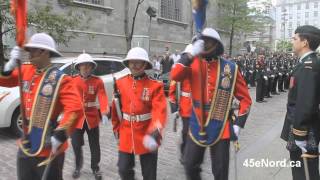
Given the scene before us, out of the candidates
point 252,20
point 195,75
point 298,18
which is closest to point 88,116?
point 195,75

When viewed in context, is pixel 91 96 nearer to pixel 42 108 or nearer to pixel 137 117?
pixel 137 117

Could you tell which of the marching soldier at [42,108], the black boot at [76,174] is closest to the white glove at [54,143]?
the marching soldier at [42,108]

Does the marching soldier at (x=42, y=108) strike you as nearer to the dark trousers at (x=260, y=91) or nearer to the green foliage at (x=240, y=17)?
the dark trousers at (x=260, y=91)

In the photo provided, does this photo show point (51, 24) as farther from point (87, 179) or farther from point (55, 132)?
point (55, 132)

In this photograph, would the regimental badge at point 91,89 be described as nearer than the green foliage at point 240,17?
Yes

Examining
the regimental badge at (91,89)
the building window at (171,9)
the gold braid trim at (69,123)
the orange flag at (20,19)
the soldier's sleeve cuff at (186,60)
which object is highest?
the building window at (171,9)

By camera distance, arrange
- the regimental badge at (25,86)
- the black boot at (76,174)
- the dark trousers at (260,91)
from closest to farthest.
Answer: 1. the regimental badge at (25,86)
2. the black boot at (76,174)
3. the dark trousers at (260,91)

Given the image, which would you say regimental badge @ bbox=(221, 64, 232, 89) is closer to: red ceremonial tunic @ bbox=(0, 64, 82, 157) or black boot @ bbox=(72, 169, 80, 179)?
red ceremonial tunic @ bbox=(0, 64, 82, 157)

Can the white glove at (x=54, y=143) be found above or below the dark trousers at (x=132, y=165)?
above

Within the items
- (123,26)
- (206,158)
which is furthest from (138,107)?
(123,26)

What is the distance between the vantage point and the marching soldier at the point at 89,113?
631 centimetres

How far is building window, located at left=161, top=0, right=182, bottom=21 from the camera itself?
101 ft

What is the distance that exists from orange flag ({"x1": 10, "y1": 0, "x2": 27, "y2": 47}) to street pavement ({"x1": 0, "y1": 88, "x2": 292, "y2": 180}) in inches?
107

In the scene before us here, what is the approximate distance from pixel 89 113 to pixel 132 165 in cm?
179
